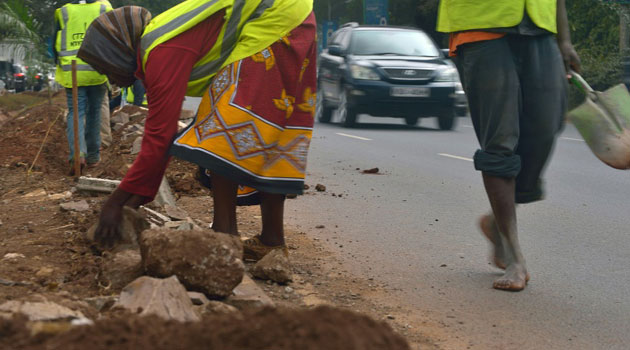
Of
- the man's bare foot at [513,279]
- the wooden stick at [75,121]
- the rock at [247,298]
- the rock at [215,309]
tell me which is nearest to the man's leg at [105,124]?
the wooden stick at [75,121]

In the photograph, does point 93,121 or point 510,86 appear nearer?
point 510,86

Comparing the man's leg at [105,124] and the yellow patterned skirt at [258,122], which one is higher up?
the yellow patterned skirt at [258,122]

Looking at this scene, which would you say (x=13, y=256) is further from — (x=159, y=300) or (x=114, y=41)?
(x=159, y=300)

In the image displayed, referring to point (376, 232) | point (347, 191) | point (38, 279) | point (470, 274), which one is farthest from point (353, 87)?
point (38, 279)

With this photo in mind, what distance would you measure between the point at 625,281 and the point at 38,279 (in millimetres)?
2837

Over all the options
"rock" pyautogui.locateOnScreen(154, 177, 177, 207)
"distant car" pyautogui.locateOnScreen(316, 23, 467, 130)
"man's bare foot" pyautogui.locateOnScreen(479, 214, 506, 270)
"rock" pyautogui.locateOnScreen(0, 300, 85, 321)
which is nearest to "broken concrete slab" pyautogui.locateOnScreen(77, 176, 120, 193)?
"rock" pyautogui.locateOnScreen(154, 177, 177, 207)

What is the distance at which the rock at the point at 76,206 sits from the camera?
5.76 metres

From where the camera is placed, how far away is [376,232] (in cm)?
636

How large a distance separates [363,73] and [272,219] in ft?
38.0

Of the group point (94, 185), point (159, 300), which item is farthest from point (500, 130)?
point (94, 185)

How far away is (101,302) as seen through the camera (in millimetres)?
3398

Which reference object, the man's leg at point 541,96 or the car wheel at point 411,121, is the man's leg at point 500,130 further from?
the car wheel at point 411,121

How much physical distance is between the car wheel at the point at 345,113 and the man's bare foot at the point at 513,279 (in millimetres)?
11936

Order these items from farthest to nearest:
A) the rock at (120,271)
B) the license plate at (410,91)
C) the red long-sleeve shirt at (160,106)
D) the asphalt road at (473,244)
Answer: the license plate at (410,91), the red long-sleeve shirt at (160,106), the asphalt road at (473,244), the rock at (120,271)
